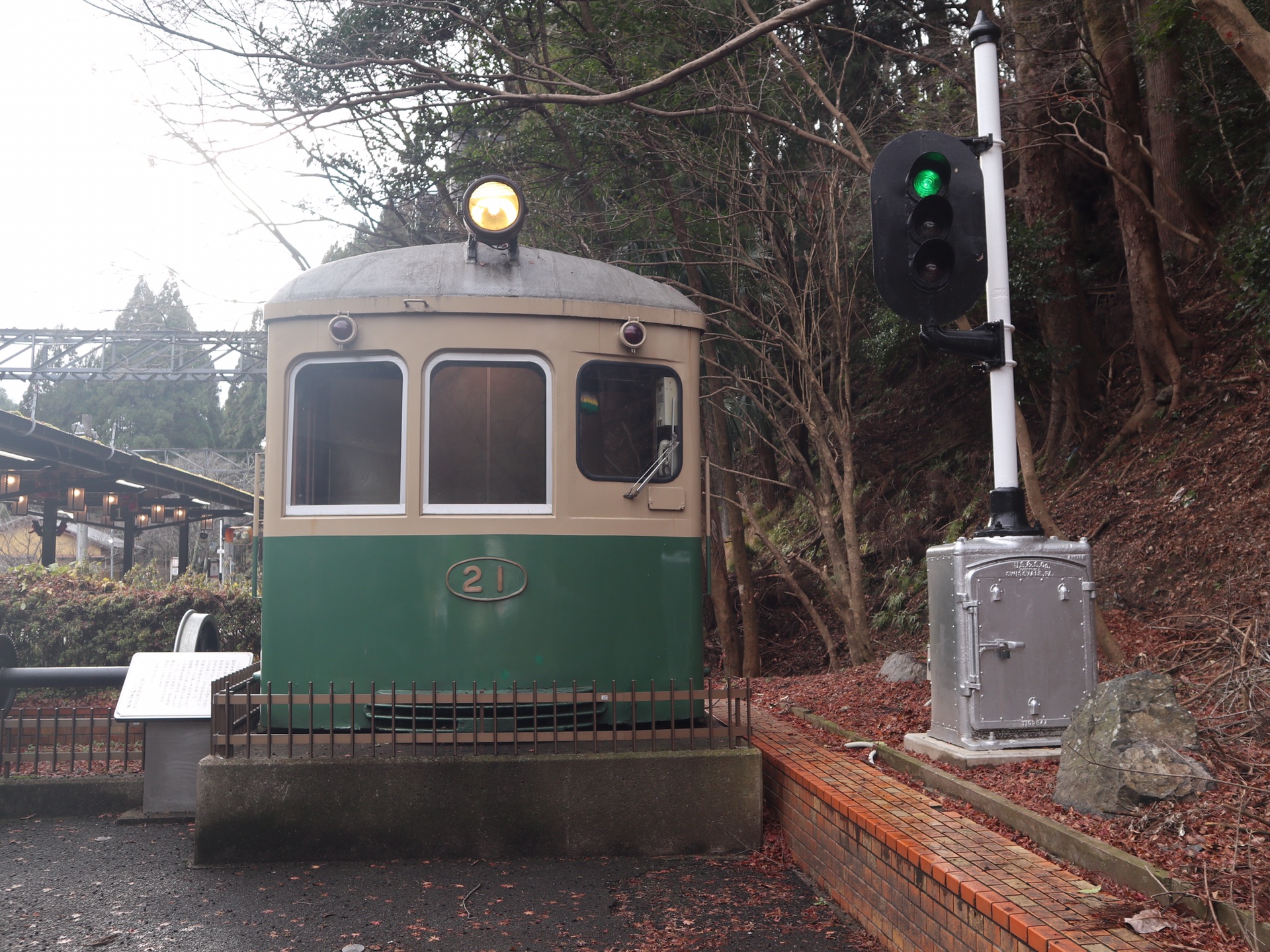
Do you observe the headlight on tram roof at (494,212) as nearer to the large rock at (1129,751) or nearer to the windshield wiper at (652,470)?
the windshield wiper at (652,470)

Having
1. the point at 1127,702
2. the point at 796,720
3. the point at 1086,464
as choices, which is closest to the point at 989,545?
the point at 1127,702

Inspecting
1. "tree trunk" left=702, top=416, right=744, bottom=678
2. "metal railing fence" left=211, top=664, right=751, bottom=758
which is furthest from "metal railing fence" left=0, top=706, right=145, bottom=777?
"tree trunk" left=702, top=416, right=744, bottom=678

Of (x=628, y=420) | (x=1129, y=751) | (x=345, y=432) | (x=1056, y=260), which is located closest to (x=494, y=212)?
(x=628, y=420)

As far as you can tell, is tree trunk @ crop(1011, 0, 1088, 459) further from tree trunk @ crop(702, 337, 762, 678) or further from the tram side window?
the tram side window

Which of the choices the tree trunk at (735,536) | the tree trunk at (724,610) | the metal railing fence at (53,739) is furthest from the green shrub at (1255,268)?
the metal railing fence at (53,739)

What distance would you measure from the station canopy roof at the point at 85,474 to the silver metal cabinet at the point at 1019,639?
13721mm

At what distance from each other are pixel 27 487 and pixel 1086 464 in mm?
18017

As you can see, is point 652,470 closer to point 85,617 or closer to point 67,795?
point 67,795

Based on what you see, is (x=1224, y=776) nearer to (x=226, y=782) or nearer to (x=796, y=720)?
(x=796, y=720)

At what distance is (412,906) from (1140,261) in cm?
1036

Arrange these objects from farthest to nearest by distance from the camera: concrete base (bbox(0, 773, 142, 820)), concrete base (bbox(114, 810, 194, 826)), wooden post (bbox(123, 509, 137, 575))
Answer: wooden post (bbox(123, 509, 137, 575)) → concrete base (bbox(0, 773, 142, 820)) → concrete base (bbox(114, 810, 194, 826))

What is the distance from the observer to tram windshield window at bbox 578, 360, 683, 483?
20.1ft

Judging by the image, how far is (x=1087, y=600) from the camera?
5062 millimetres

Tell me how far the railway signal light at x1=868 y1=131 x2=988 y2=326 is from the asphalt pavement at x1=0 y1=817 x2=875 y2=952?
2.89 metres
